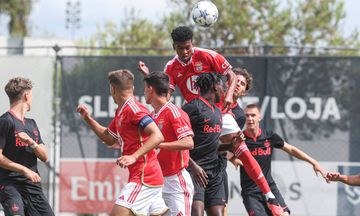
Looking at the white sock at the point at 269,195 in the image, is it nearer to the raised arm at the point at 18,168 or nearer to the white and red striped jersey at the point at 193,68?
the white and red striped jersey at the point at 193,68

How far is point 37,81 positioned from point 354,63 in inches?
195

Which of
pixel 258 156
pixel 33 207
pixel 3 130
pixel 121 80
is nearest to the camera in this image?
pixel 121 80

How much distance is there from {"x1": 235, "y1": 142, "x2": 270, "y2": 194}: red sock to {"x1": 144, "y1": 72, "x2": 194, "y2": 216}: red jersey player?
131cm

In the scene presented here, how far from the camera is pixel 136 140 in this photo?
7.78 m

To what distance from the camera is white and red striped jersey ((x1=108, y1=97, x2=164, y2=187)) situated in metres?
7.76

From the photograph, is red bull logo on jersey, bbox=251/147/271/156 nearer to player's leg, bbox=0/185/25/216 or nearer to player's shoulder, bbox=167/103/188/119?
player's shoulder, bbox=167/103/188/119

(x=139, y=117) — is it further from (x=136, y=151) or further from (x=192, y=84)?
(x=192, y=84)

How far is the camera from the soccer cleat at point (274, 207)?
10164mm

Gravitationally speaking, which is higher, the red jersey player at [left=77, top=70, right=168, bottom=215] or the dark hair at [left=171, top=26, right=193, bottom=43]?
the dark hair at [left=171, top=26, right=193, bottom=43]

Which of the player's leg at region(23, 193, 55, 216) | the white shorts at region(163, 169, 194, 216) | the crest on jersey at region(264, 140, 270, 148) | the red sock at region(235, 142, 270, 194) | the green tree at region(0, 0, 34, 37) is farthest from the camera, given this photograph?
the green tree at region(0, 0, 34, 37)

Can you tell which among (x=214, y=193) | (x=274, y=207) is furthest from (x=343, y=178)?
(x=274, y=207)

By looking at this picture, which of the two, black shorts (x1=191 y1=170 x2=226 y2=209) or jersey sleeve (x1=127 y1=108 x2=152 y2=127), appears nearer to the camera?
jersey sleeve (x1=127 y1=108 x2=152 y2=127)

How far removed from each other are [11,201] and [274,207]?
3.12m

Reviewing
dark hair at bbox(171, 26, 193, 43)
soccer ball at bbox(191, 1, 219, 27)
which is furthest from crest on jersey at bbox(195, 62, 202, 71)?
soccer ball at bbox(191, 1, 219, 27)
